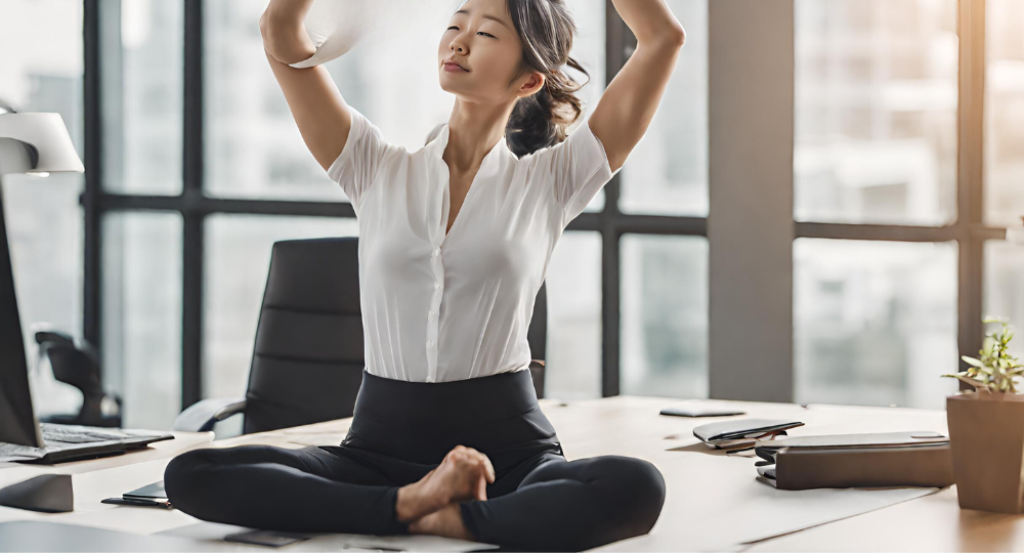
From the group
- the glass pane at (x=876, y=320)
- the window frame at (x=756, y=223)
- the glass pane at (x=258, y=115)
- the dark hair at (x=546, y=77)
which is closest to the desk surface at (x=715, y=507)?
the dark hair at (x=546, y=77)

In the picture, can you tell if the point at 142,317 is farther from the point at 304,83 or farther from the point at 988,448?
the point at 988,448

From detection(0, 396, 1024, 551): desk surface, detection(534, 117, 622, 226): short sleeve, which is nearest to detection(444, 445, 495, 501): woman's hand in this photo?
detection(0, 396, 1024, 551): desk surface

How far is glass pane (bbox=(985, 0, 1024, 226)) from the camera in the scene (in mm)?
3234

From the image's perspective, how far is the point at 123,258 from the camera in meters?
3.94

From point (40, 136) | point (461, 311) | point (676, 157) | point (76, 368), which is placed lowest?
point (76, 368)

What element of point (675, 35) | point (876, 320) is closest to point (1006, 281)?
point (876, 320)

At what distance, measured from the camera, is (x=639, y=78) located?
1326 millimetres

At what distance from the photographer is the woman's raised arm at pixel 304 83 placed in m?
Answer: 1.27

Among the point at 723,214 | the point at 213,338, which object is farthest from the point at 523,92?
the point at 213,338

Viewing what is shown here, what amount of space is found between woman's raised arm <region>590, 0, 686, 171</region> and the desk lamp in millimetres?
848

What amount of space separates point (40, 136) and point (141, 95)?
2.37 meters

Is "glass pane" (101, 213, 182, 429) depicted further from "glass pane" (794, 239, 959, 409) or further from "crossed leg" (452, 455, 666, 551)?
"crossed leg" (452, 455, 666, 551)

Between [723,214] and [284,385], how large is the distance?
1.79m

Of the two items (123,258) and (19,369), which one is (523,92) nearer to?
(19,369)
